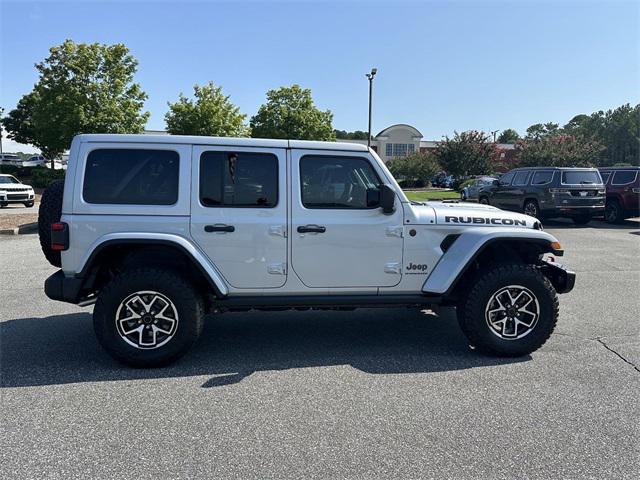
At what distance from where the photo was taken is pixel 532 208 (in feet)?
48.0

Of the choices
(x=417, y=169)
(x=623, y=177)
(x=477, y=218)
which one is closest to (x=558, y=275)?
(x=477, y=218)

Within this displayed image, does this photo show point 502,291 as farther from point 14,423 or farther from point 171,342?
point 14,423

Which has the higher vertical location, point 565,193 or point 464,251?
point 565,193

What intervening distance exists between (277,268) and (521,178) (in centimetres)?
1345

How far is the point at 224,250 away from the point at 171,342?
35.6 inches

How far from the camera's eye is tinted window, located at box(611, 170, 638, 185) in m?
14.9

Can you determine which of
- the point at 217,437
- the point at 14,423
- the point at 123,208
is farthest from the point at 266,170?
the point at 14,423

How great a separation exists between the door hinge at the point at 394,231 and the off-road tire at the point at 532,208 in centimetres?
1196

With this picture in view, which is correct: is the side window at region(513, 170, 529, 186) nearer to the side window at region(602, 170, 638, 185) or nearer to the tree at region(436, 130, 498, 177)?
the side window at region(602, 170, 638, 185)

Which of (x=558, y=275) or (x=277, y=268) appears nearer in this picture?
(x=277, y=268)

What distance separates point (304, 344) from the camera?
451 cm

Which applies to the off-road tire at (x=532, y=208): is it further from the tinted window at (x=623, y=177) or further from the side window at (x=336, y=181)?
the side window at (x=336, y=181)

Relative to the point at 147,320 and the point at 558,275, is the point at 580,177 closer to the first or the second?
the point at 558,275

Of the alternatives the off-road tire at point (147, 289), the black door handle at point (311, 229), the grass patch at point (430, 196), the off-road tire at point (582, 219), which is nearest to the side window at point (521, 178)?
the off-road tire at point (582, 219)
